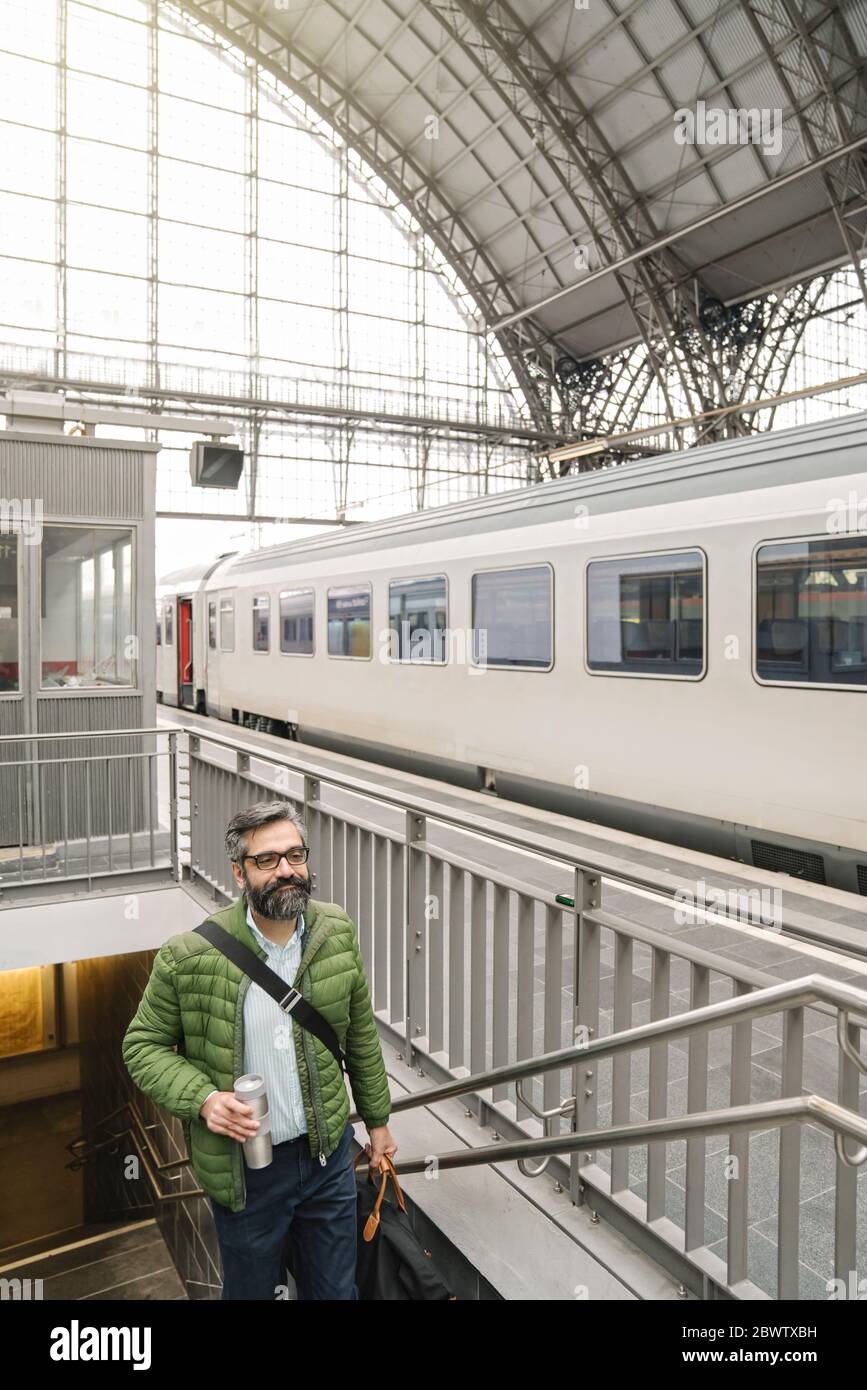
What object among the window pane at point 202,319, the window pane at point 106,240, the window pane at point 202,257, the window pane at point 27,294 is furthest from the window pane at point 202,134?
the window pane at point 27,294

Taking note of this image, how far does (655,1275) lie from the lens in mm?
2994

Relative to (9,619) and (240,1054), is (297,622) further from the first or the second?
(240,1054)

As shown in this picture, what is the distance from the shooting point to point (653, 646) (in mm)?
8352

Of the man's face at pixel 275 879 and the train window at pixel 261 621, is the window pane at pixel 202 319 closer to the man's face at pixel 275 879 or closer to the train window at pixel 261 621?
the train window at pixel 261 621

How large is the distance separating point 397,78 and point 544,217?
21.2 feet

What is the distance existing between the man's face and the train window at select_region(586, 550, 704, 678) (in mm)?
5634

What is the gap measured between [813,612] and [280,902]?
536 cm

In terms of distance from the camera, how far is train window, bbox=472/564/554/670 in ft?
31.7

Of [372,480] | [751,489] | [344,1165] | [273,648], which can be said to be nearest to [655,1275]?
[344,1165]

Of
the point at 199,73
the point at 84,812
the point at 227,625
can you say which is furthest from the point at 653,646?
the point at 199,73

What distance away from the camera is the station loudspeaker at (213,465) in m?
9.58

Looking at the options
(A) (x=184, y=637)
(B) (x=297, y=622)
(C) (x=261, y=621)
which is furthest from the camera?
(A) (x=184, y=637)
